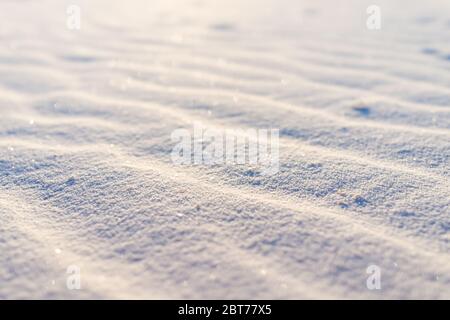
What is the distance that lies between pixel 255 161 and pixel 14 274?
830mm

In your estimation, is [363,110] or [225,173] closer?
[225,173]

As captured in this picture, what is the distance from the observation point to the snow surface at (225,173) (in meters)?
1.12

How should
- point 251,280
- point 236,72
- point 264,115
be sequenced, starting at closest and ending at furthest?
point 251,280 → point 264,115 → point 236,72

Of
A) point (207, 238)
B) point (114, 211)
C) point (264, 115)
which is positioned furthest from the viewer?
point (264, 115)

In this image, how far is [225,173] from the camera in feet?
4.91

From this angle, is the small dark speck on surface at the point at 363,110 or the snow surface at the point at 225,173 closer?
the snow surface at the point at 225,173

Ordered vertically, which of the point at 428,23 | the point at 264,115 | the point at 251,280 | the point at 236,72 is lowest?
the point at 251,280

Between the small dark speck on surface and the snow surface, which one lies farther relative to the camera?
the small dark speck on surface

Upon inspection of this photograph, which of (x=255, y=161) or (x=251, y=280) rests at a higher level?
(x=255, y=161)

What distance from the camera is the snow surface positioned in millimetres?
1120

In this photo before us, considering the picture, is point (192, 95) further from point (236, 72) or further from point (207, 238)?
point (207, 238)

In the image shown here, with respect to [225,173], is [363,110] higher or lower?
higher

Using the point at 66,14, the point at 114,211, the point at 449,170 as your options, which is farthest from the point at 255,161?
the point at 66,14

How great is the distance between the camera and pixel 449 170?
4.96 ft
